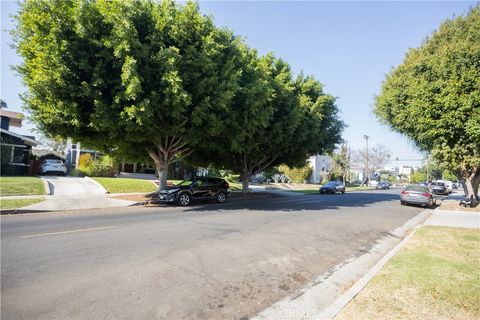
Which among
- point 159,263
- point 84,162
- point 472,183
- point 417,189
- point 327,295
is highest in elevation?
point 84,162

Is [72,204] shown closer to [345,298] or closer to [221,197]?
[221,197]

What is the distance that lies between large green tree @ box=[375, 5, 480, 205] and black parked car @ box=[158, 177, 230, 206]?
13.7 metres

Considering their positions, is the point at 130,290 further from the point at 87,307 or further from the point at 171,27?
the point at 171,27

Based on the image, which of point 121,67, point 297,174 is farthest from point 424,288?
point 297,174

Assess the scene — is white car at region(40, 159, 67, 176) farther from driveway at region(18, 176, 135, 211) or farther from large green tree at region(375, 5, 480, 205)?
large green tree at region(375, 5, 480, 205)

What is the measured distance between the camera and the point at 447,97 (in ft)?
57.1

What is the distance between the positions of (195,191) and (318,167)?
Result: 48940 mm

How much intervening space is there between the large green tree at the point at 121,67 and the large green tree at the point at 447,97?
527 inches

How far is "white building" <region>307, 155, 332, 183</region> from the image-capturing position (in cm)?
5959

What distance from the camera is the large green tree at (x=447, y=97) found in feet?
56.5

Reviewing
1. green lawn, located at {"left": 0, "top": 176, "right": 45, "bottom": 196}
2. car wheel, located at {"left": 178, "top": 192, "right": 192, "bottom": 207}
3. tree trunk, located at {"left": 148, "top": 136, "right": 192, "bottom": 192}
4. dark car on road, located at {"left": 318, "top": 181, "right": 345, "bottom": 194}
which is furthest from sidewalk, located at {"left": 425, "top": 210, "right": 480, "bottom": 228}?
green lawn, located at {"left": 0, "top": 176, "right": 45, "bottom": 196}

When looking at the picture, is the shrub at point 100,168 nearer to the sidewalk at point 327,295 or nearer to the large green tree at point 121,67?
the large green tree at point 121,67

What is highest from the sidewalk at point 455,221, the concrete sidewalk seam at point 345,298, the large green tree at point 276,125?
the large green tree at point 276,125

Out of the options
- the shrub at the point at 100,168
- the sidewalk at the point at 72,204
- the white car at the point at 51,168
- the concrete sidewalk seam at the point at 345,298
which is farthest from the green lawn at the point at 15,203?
the white car at the point at 51,168
